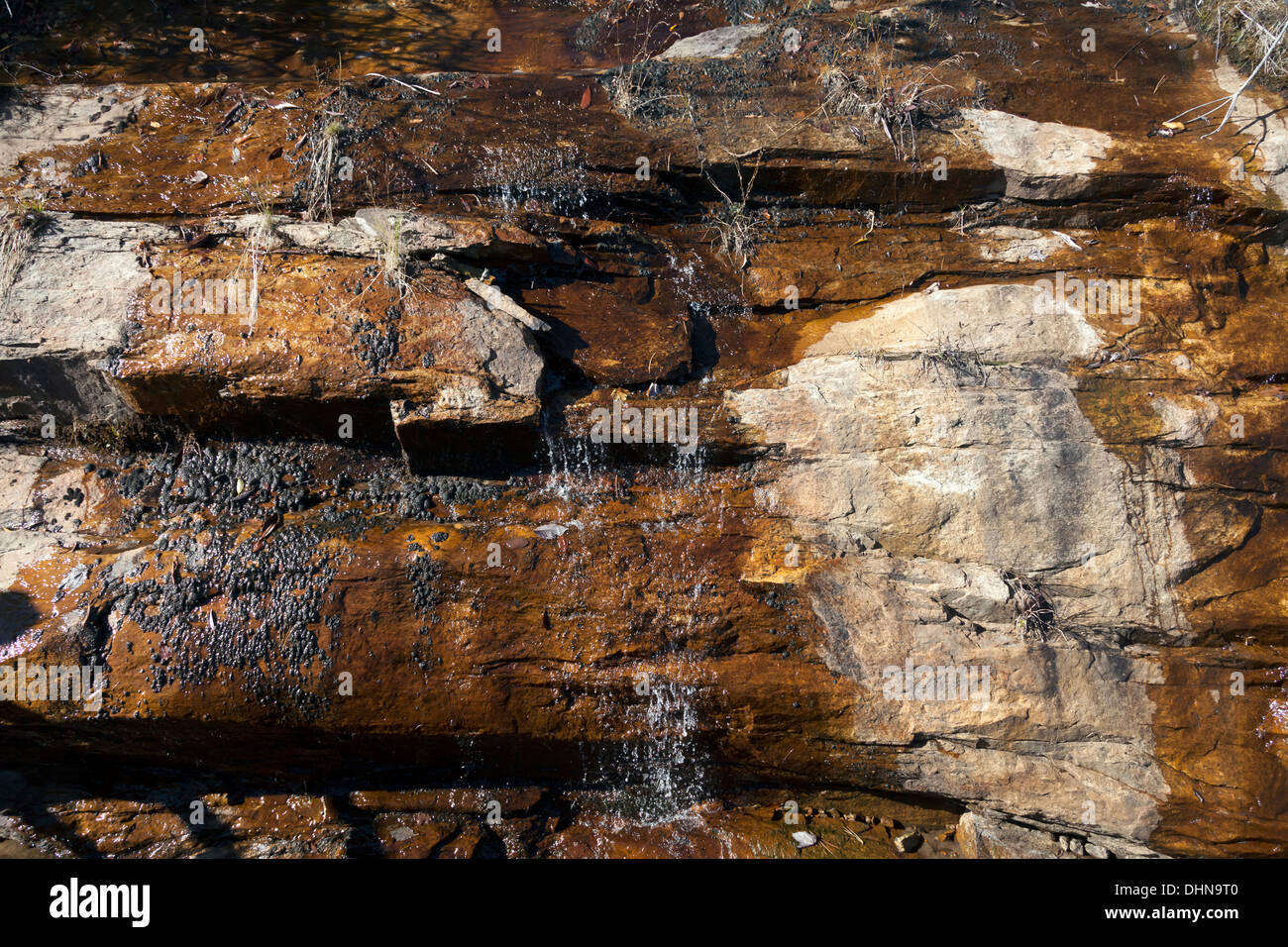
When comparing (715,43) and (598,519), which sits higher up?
(715,43)

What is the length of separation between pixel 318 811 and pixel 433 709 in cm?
96

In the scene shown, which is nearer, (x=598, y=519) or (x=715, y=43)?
(x=598, y=519)

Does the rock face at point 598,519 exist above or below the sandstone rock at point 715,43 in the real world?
below

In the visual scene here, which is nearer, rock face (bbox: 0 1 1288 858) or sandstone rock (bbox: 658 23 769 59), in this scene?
rock face (bbox: 0 1 1288 858)

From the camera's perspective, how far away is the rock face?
3746mm

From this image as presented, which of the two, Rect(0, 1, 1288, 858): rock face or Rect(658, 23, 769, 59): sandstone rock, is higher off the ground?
Rect(658, 23, 769, 59): sandstone rock

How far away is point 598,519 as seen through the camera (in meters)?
4.11

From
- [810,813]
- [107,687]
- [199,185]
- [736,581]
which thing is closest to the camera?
[107,687]

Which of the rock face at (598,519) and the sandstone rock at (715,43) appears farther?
the sandstone rock at (715,43)

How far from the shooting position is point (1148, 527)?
158 inches

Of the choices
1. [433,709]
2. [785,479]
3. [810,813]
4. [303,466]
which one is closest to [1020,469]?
[785,479]

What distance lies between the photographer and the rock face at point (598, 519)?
12.3ft

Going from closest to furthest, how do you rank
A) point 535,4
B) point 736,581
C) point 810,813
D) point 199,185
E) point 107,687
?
1. point 107,687
2. point 736,581
3. point 810,813
4. point 199,185
5. point 535,4

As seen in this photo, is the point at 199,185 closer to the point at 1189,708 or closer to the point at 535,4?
the point at 535,4
